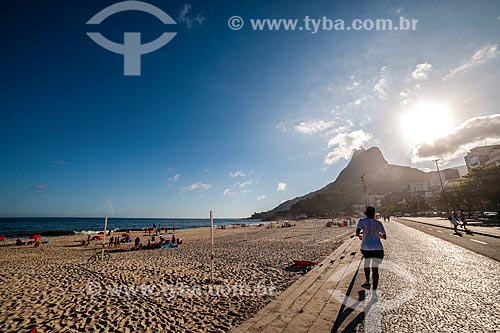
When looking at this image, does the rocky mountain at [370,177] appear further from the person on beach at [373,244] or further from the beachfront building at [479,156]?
the person on beach at [373,244]

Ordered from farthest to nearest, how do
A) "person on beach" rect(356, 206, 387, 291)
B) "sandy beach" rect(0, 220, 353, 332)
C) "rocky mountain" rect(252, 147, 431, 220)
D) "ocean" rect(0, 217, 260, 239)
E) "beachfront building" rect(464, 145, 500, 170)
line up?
1. "rocky mountain" rect(252, 147, 431, 220)
2. "beachfront building" rect(464, 145, 500, 170)
3. "ocean" rect(0, 217, 260, 239)
4. "person on beach" rect(356, 206, 387, 291)
5. "sandy beach" rect(0, 220, 353, 332)

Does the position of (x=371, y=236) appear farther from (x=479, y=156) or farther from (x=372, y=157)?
(x=372, y=157)

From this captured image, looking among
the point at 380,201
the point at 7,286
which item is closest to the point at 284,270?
the point at 7,286

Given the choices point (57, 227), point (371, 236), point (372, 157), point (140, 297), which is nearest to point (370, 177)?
point (372, 157)

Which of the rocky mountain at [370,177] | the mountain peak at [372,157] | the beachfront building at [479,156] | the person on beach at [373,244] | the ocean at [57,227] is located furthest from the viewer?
the mountain peak at [372,157]

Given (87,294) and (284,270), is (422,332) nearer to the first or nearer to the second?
(284,270)

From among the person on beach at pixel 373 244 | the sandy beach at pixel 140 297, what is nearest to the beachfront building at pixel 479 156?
the person on beach at pixel 373 244

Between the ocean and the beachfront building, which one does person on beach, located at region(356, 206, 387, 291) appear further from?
the beachfront building

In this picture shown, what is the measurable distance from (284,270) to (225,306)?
402 centimetres

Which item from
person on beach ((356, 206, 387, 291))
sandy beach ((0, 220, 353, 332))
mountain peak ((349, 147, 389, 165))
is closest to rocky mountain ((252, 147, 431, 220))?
mountain peak ((349, 147, 389, 165))

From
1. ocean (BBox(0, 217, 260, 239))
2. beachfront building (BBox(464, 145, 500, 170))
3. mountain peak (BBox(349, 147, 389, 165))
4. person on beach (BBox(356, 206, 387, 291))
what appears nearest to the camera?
person on beach (BBox(356, 206, 387, 291))

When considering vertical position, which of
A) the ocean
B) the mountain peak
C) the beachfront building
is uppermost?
the mountain peak

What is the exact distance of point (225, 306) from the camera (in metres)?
5.27

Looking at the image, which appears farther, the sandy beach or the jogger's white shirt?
the jogger's white shirt
